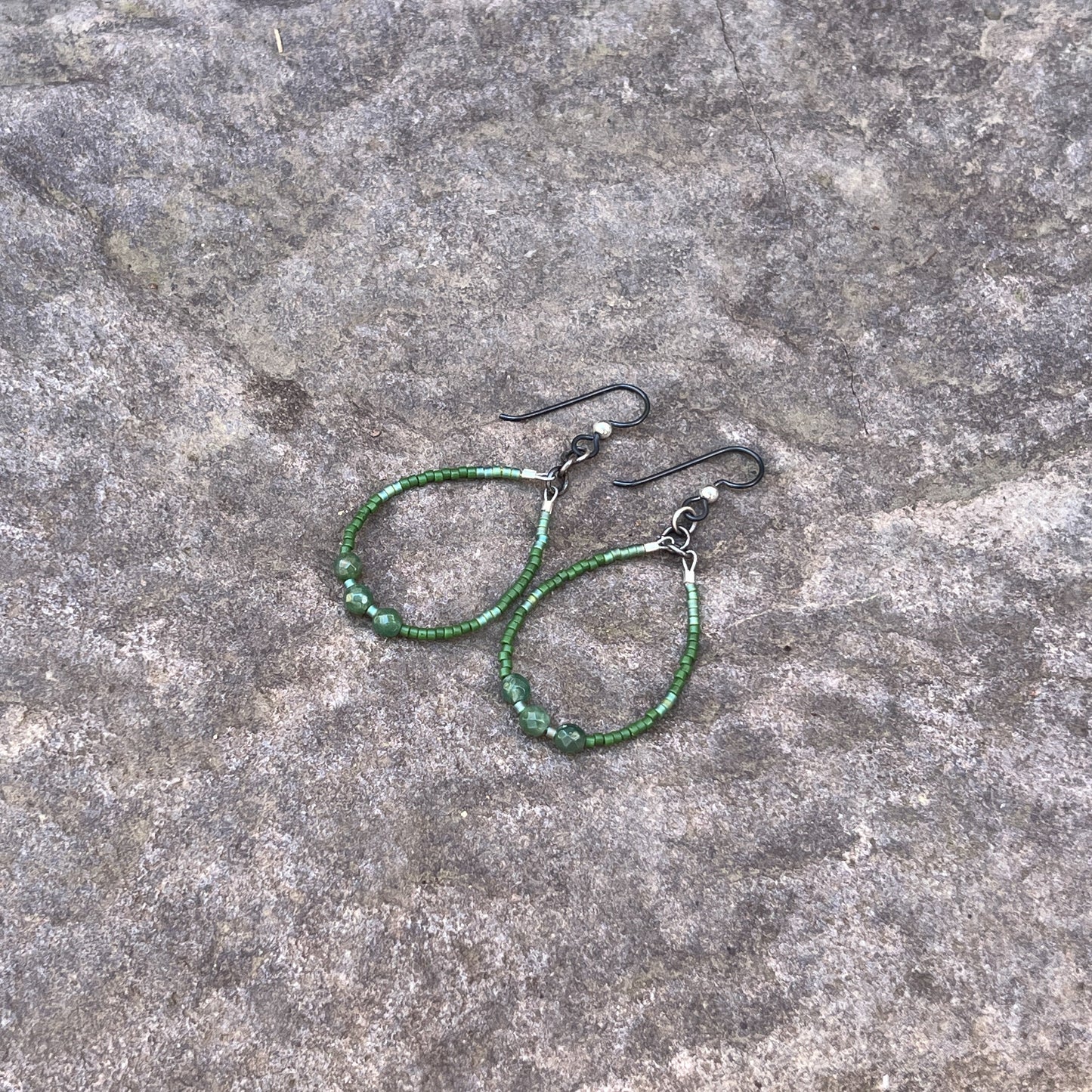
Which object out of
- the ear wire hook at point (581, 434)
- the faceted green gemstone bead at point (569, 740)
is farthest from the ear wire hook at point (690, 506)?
the faceted green gemstone bead at point (569, 740)

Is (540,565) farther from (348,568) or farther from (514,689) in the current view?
(348,568)

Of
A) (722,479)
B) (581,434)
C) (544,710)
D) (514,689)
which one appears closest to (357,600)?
(514,689)

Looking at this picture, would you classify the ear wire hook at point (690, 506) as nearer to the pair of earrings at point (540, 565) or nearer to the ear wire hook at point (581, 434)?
the pair of earrings at point (540, 565)

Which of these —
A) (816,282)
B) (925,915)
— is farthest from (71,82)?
(925,915)

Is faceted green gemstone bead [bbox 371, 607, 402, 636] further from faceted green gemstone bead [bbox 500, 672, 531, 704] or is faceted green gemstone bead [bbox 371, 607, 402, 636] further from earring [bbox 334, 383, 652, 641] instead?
faceted green gemstone bead [bbox 500, 672, 531, 704]

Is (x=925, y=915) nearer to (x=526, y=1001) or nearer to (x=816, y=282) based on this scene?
(x=526, y=1001)

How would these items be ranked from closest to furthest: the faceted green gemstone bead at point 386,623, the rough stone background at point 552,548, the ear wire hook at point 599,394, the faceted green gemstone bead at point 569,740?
the rough stone background at point 552,548 < the faceted green gemstone bead at point 569,740 < the faceted green gemstone bead at point 386,623 < the ear wire hook at point 599,394
